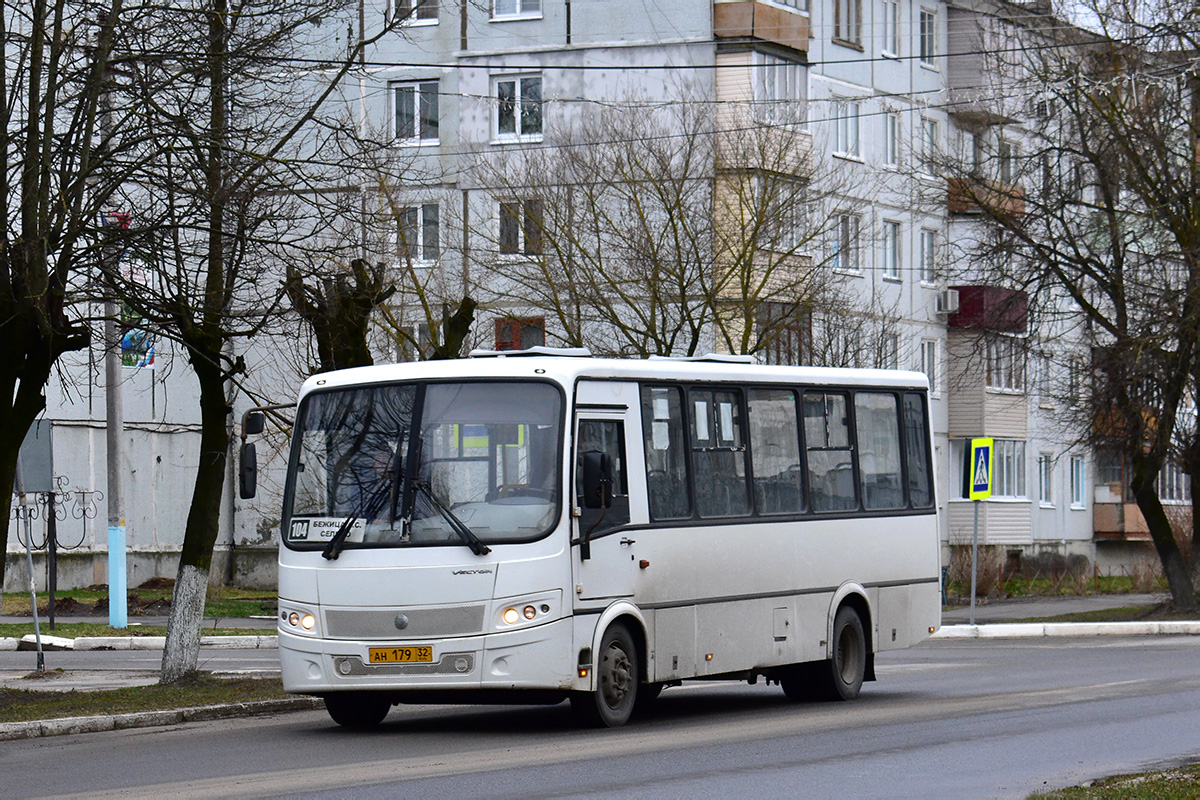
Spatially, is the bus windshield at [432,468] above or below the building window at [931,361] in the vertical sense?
below

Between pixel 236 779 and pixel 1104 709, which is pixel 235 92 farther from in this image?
pixel 1104 709

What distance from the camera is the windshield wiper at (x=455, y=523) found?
14.7m

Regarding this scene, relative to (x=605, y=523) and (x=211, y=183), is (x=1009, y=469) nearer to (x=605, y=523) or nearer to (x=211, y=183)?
(x=211, y=183)

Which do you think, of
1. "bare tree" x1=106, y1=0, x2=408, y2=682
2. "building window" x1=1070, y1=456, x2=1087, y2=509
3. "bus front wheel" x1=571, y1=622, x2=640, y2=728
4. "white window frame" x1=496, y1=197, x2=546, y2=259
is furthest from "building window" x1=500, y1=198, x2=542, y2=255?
"building window" x1=1070, y1=456, x2=1087, y2=509

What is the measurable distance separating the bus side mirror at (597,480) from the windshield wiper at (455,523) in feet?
2.87

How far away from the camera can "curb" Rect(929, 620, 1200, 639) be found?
31.5m

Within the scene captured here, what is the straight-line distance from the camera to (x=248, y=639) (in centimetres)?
Result: 2898

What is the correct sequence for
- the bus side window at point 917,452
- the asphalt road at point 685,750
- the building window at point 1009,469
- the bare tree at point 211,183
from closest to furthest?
the asphalt road at point 685,750, the bare tree at point 211,183, the bus side window at point 917,452, the building window at point 1009,469

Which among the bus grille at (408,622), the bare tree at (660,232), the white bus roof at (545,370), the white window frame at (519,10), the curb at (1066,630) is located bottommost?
the curb at (1066,630)

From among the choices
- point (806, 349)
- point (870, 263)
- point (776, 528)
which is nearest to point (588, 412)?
point (776, 528)

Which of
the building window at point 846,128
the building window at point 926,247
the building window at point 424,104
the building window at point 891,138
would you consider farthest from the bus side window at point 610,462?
the building window at point 926,247

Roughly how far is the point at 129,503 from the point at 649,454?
109ft

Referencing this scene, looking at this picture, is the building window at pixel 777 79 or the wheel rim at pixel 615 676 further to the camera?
the building window at pixel 777 79

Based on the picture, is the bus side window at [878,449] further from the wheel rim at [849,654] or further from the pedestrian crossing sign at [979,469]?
the pedestrian crossing sign at [979,469]
